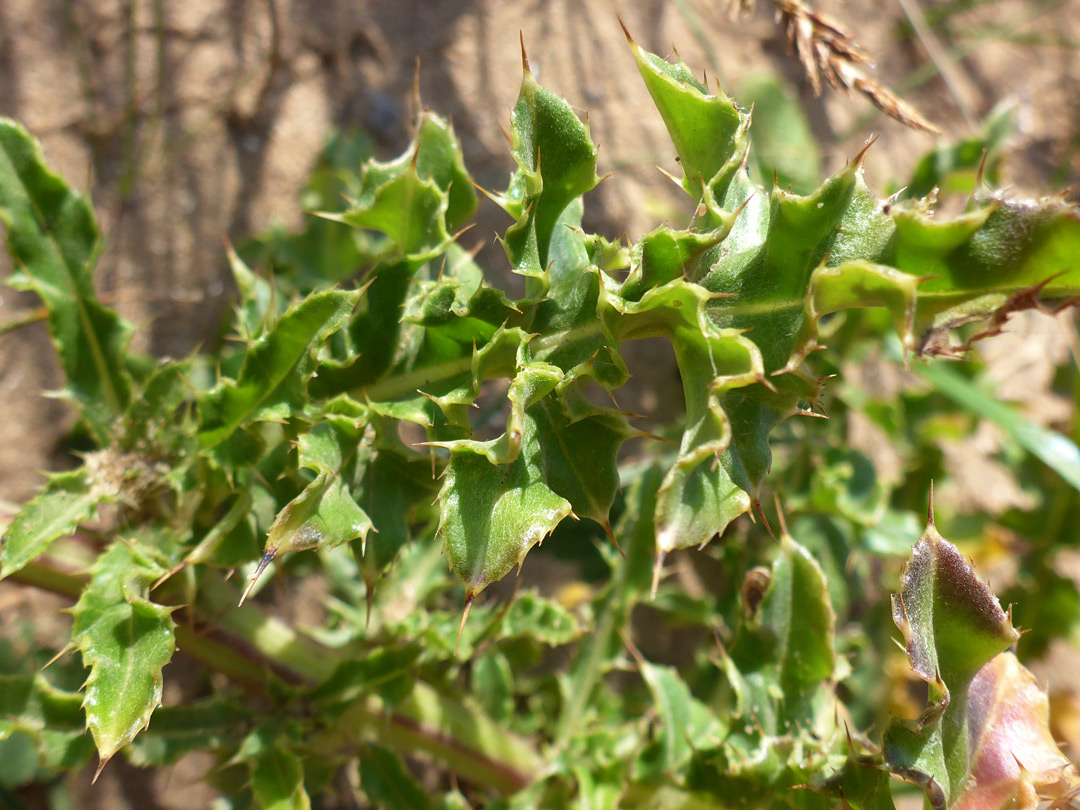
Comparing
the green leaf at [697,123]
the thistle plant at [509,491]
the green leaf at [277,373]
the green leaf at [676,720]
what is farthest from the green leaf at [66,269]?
the green leaf at [676,720]

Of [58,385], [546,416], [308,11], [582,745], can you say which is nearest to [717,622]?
[582,745]

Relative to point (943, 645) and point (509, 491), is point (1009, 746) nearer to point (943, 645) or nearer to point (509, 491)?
point (943, 645)

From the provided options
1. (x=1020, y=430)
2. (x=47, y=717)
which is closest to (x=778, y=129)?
(x=1020, y=430)

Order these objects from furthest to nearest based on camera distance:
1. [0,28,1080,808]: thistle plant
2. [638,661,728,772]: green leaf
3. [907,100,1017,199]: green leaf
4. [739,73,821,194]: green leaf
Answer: [739,73,821,194]: green leaf → [907,100,1017,199]: green leaf → [638,661,728,772]: green leaf → [0,28,1080,808]: thistle plant

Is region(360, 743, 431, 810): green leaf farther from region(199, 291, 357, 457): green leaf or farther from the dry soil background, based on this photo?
the dry soil background

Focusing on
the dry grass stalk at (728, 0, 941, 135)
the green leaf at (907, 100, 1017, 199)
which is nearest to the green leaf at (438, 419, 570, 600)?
the dry grass stalk at (728, 0, 941, 135)

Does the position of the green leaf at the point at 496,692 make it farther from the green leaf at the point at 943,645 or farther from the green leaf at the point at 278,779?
the green leaf at the point at 943,645
